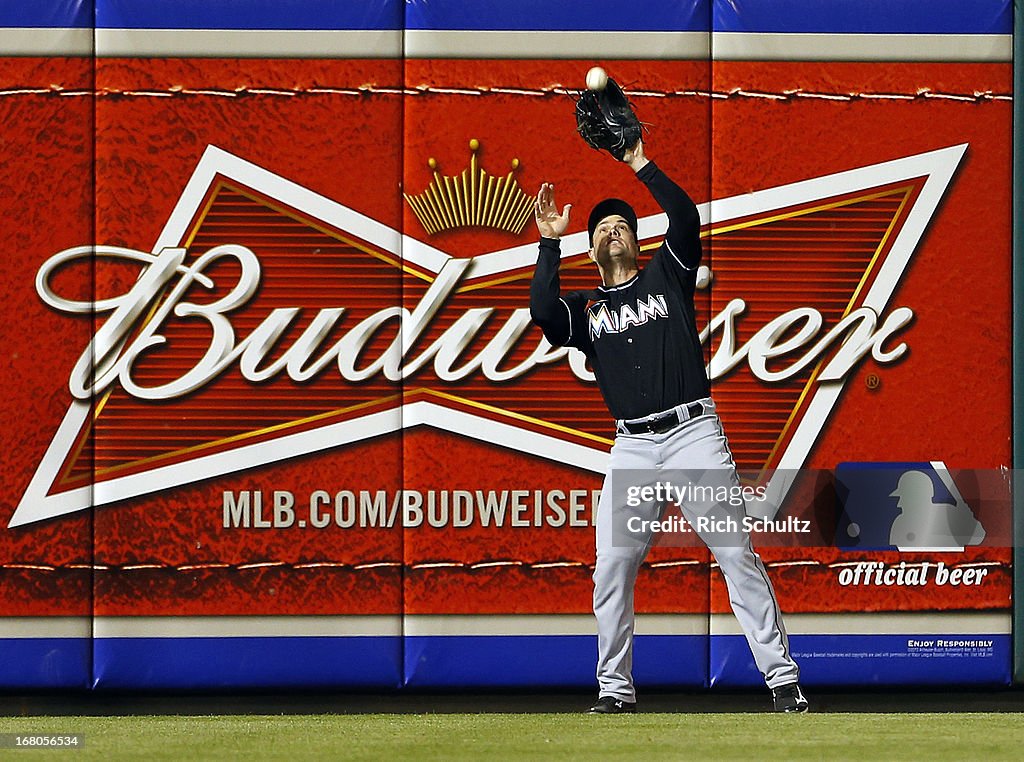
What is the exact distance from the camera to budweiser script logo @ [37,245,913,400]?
5.98m

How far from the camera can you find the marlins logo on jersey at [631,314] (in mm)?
5910

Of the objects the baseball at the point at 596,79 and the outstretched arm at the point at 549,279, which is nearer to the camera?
the baseball at the point at 596,79

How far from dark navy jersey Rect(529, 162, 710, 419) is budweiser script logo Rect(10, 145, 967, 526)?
0.13 m

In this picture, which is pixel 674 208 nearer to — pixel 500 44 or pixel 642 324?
pixel 642 324

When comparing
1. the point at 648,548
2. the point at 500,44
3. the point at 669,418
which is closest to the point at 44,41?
the point at 500,44

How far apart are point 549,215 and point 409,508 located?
134 centimetres

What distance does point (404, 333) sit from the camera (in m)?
6.04

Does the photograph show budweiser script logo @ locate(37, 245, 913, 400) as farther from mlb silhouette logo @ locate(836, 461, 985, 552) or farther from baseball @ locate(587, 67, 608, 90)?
baseball @ locate(587, 67, 608, 90)

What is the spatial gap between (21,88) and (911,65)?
368 centimetres

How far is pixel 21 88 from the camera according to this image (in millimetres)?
5980

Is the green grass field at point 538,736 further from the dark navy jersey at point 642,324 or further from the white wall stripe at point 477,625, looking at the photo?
the dark navy jersey at point 642,324

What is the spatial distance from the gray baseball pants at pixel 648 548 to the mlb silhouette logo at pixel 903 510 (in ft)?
1.62

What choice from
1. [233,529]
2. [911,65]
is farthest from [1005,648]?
[233,529]

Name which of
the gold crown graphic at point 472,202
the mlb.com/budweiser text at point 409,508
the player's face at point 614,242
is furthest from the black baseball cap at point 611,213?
the mlb.com/budweiser text at point 409,508
